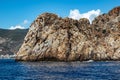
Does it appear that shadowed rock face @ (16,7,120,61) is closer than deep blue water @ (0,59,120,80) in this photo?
No

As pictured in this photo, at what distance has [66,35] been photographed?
18750cm

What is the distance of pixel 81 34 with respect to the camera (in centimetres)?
19250

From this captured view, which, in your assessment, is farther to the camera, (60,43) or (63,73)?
(60,43)

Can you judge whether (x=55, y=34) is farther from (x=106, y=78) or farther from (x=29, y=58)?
(x=106, y=78)

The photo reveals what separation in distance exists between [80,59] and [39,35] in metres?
23.1

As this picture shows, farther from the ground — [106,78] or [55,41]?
[55,41]

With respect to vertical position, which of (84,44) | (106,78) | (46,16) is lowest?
(106,78)

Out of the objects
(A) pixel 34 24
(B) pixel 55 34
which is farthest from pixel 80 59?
(A) pixel 34 24

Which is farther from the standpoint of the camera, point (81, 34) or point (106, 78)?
point (81, 34)

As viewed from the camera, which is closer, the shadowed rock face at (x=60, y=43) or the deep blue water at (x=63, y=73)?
the deep blue water at (x=63, y=73)

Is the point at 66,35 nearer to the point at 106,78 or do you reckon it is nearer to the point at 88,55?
the point at 88,55

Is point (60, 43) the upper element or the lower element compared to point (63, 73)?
upper

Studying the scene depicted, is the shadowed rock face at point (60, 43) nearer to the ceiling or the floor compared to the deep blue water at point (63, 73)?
nearer to the ceiling

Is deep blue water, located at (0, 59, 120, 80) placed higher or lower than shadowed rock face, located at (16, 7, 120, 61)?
lower
